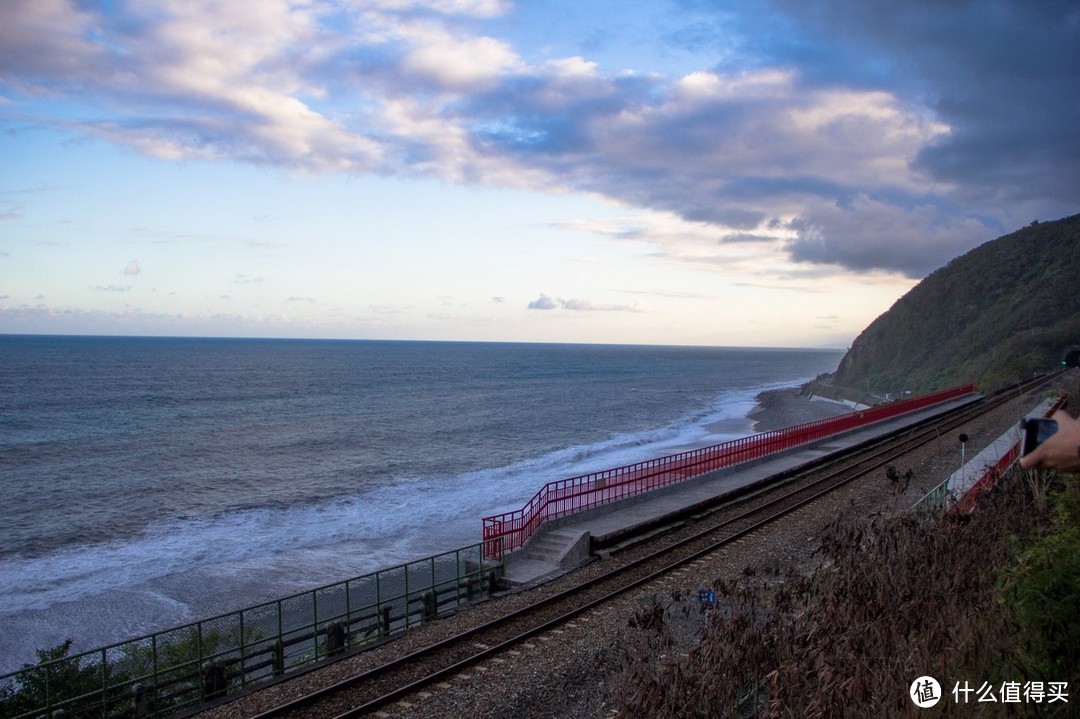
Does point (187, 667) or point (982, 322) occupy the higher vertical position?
point (982, 322)

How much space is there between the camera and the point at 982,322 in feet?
296

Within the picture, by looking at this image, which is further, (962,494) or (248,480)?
(248,480)

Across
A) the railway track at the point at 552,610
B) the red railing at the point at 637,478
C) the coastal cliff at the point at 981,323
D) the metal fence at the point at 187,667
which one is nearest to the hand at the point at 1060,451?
the railway track at the point at 552,610

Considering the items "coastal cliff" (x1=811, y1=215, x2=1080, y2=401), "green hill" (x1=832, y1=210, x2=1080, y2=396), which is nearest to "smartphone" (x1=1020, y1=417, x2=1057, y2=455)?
Result: "coastal cliff" (x1=811, y1=215, x2=1080, y2=401)

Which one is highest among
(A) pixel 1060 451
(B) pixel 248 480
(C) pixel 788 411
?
(A) pixel 1060 451

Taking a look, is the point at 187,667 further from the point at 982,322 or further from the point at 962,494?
the point at 982,322

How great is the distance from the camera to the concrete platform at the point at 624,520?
18.2 metres

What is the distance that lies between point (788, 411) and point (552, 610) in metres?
70.7

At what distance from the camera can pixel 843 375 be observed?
10769 cm

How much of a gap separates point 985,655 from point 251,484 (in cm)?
4022

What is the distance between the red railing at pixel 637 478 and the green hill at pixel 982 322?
33.4 meters

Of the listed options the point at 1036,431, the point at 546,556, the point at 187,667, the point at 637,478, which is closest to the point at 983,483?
the point at 546,556

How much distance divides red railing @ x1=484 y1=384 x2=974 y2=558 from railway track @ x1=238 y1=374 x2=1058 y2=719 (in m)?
2.51

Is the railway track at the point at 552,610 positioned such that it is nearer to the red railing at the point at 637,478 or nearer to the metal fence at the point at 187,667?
the metal fence at the point at 187,667
